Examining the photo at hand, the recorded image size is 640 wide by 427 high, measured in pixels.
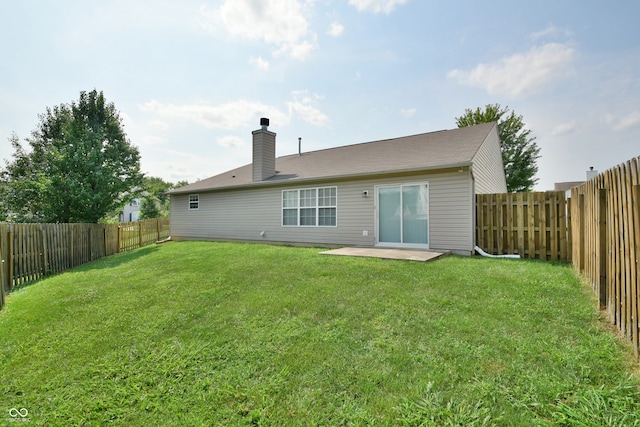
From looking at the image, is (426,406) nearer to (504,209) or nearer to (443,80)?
(504,209)

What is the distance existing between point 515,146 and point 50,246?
28.6 m

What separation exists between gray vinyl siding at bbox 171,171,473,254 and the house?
0.09ft

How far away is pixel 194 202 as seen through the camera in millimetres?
14984

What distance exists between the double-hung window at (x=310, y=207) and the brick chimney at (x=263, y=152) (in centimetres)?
194

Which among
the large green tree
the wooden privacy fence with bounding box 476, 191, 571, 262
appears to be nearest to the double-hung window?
the wooden privacy fence with bounding box 476, 191, 571, 262

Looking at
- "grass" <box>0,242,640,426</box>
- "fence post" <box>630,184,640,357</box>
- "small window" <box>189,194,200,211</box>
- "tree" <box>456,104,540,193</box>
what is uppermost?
"tree" <box>456,104,540,193</box>

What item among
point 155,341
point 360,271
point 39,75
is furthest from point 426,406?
point 39,75

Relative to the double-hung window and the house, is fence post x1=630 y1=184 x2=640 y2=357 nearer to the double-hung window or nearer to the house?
the house

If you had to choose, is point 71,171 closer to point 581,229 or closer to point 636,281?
point 636,281

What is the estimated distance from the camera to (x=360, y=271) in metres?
5.80

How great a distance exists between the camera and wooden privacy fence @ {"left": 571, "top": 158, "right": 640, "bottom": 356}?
8.11 ft

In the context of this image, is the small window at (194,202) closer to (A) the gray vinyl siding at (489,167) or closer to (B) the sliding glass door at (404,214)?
(B) the sliding glass door at (404,214)

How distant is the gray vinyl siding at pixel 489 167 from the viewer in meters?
8.98

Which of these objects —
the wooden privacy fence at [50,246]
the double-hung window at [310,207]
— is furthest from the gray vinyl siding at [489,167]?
the wooden privacy fence at [50,246]
